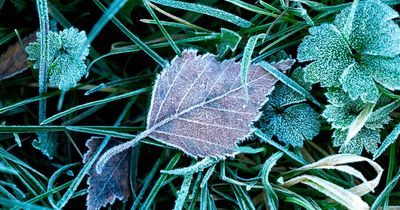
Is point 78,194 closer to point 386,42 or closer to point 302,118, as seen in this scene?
point 302,118

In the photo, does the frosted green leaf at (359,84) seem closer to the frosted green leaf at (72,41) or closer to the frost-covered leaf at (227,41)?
the frost-covered leaf at (227,41)

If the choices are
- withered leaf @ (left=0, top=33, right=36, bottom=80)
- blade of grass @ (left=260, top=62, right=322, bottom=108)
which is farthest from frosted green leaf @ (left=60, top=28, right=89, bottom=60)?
blade of grass @ (left=260, top=62, right=322, bottom=108)

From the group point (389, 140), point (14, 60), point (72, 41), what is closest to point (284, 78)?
point (389, 140)

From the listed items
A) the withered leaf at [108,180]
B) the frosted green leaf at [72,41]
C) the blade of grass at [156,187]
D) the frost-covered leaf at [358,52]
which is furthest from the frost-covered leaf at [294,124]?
the frosted green leaf at [72,41]

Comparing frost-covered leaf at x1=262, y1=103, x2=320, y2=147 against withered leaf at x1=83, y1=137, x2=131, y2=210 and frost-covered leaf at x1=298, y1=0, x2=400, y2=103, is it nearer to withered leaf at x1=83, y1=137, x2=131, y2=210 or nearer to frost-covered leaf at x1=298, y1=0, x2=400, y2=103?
frost-covered leaf at x1=298, y1=0, x2=400, y2=103

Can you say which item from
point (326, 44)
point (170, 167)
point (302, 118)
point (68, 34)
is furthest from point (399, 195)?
point (68, 34)
